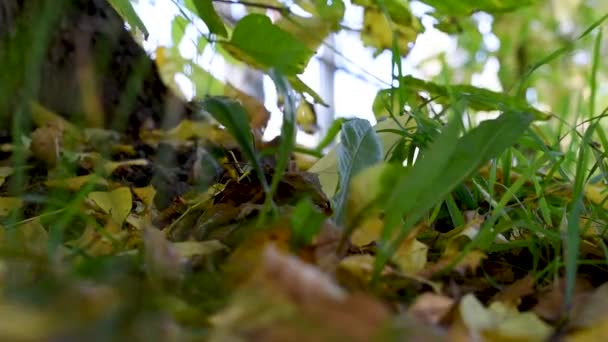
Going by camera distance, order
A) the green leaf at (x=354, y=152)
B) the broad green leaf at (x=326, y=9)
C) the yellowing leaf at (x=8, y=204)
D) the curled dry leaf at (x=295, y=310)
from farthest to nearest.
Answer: the broad green leaf at (x=326, y=9), the yellowing leaf at (x=8, y=204), the green leaf at (x=354, y=152), the curled dry leaf at (x=295, y=310)

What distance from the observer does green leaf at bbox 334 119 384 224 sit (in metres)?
0.50

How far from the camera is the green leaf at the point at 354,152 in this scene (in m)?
0.50

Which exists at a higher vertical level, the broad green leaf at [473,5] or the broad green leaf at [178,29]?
the broad green leaf at [473,5]

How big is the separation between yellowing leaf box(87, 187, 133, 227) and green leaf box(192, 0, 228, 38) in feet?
0.61

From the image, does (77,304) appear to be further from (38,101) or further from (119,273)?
(38,101)

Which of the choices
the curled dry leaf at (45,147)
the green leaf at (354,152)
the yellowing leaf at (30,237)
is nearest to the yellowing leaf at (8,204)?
the yellowing leaf at (30,237)

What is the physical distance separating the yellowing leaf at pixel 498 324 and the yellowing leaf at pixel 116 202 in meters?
0.33

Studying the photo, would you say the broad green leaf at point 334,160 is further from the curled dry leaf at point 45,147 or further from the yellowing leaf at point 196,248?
the curled dry leaf at point 45,147

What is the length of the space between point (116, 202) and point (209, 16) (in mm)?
202

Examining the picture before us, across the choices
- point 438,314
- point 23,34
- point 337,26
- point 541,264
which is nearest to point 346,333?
point 438,314

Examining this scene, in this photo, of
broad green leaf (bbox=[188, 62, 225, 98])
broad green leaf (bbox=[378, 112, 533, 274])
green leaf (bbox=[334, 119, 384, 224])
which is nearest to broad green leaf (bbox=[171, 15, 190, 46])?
broad green leaf (bbox=[188, 62, 225, 98])

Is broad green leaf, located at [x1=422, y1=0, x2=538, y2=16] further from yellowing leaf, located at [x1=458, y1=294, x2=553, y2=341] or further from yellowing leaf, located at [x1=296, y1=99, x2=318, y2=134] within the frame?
yellowing leaf, located at [x1=458, y1=294, x2=553, y2=341]

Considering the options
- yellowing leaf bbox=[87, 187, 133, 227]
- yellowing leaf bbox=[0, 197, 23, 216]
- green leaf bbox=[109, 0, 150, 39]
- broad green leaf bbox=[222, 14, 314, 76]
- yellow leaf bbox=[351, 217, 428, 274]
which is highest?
broad green leaf bbox=[222, 14, 314, 76]

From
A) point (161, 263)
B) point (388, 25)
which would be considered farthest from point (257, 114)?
point (161, 263)
